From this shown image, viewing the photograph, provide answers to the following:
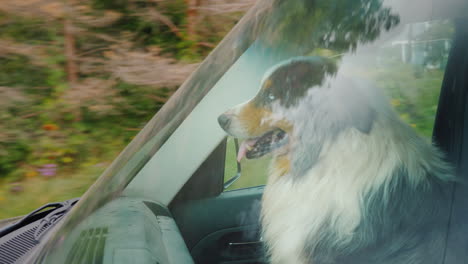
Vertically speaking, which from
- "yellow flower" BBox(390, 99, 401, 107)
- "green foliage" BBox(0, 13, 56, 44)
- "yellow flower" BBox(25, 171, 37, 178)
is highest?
"green foliage" BBox(0, 13, 56, 44)

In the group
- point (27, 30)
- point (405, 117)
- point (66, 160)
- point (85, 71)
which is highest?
point (27, 30)

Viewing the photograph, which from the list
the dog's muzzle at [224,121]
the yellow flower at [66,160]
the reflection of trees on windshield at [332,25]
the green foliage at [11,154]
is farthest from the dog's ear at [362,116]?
the green foliage at [11,154]

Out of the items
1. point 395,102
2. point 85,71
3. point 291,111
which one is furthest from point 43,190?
point 395,102

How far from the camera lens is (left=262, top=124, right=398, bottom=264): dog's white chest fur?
1.06m

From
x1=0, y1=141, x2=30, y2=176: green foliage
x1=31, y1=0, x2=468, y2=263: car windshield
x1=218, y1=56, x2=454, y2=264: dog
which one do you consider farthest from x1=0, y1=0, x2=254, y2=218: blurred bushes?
x1=218, y1=56, x2=454, y2=264: dog

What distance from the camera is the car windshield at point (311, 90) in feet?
3.51

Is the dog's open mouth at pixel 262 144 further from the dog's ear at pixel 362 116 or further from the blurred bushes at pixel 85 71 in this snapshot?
the blurred bushes at pixel 85 71

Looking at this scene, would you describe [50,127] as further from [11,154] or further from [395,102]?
[395,102]

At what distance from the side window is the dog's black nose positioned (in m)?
0.03

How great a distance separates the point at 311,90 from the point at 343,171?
0.61 feet

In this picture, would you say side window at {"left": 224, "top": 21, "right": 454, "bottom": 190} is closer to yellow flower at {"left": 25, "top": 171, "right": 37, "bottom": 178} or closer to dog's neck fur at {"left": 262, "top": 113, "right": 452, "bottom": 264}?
dog's neck fur at {"left": 262, "top": 113, "right": 452, "bottom": 264}

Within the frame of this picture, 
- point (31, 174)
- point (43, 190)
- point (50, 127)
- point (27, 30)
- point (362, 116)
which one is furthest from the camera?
point (50, 127)

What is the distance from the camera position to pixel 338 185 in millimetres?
1064

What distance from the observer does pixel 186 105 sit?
47.4 inches
